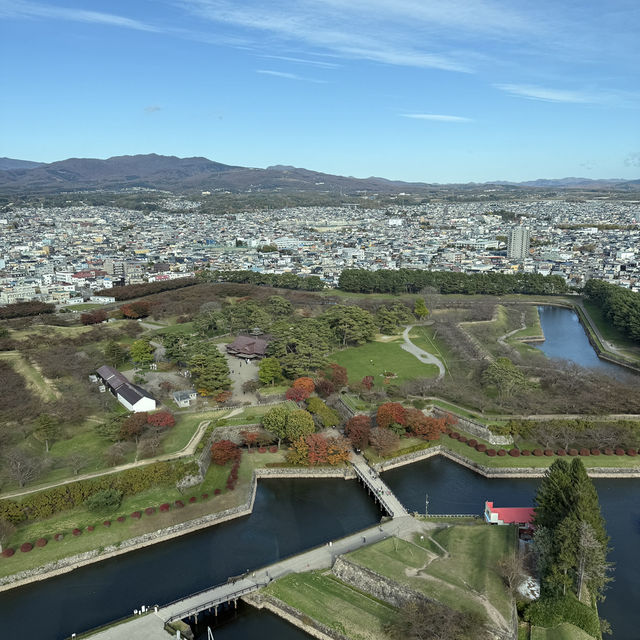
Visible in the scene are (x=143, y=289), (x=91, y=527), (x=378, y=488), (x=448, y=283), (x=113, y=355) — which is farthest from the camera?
(x=448, y=283)

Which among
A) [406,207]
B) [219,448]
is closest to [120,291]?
[219,448]

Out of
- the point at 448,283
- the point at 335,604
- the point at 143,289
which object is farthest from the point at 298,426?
the point at 448,283

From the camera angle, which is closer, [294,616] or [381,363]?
[294,616]

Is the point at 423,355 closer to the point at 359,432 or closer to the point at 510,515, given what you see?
the point at 359,432

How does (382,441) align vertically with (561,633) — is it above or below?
above

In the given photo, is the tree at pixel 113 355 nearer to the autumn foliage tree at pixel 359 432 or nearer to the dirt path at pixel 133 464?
the dirt path at pixel 133 464

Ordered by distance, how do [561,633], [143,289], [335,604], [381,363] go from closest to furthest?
[561,633] → [335,604] → [381,363] → [143,289]

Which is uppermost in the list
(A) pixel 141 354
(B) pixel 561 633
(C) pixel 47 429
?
(A) pixel 141 354

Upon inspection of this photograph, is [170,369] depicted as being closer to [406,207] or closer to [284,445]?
[284,445]
